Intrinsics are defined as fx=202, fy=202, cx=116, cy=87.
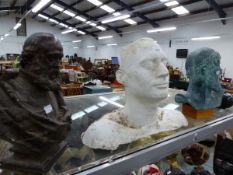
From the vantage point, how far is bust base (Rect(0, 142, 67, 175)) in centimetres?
68

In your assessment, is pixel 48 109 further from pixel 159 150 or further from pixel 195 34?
pixel 195 34

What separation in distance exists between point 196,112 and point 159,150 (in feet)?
1.91

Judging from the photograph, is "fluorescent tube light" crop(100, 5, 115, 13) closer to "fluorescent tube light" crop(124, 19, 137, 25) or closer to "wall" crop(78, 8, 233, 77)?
"fluorescent tube light" crop(124, 19, 137, 25)

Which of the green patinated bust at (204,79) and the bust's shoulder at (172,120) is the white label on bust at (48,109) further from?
the green patinated bust at (204,79)

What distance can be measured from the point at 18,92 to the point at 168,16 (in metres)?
7.63

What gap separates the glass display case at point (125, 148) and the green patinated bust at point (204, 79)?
116 millimetres

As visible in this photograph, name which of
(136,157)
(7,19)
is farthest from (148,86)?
(7,19)

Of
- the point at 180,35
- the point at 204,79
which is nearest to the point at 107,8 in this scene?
the point at 180,35

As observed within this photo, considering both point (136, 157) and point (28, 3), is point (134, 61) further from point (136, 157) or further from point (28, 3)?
point (28, 3)

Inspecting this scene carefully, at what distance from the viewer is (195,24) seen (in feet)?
23.1

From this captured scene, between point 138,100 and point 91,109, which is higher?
point 138,100

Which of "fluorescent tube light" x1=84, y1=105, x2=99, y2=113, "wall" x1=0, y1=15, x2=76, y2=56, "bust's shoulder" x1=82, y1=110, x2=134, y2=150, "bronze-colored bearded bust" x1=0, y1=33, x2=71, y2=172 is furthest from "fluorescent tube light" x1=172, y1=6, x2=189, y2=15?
"wall" x1=0, y1=15, x2=76, y2=56

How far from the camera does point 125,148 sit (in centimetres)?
94

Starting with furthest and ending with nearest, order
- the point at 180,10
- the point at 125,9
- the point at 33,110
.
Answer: the point at 125,9
the point at 180,10
the point at 33,110
